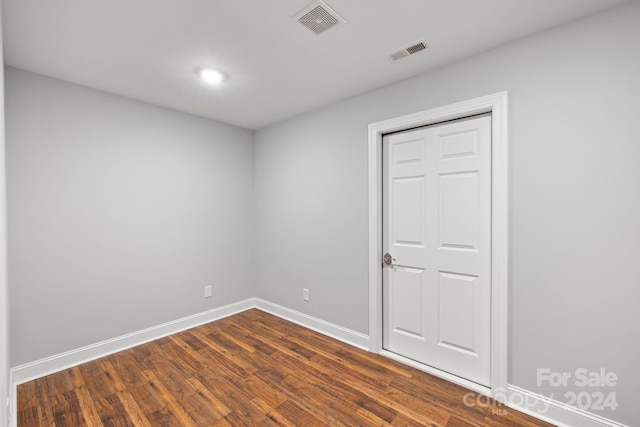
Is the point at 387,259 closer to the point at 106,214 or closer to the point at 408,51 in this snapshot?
the point at 408,51

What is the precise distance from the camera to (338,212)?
2.98 meters

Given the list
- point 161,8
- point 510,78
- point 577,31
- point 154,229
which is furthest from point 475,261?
point 154,229

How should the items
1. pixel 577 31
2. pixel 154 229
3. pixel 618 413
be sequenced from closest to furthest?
pixel 618 413, pixel 577 31, pixel 154 229

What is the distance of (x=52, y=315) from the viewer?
2.41 m

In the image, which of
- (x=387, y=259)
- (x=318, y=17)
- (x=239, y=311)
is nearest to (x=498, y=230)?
(x=387, y=259)

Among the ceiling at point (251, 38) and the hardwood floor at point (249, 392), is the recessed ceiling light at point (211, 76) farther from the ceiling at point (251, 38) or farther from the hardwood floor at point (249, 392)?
the hardwood floor at point (249, 392)

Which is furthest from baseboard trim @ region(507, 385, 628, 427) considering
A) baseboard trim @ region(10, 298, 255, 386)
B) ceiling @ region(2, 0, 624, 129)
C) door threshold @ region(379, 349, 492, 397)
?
baseboard trim @ region(10, 298, 255, 386)

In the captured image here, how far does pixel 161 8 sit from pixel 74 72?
1.31 meters

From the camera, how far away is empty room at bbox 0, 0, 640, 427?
1.65m

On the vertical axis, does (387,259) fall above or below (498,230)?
below

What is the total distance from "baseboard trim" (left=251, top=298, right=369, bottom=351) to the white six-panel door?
282 millimetres

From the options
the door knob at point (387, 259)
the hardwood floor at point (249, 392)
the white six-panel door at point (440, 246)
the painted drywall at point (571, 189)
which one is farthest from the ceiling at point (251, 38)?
the hardwood floor at point (249, 392)

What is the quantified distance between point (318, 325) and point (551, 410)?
2.03m

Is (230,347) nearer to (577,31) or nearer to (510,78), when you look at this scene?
(510,78)
